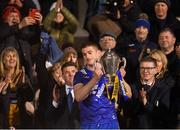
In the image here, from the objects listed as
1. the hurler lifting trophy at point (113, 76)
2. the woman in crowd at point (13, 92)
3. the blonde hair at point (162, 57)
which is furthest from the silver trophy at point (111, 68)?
the woman in crowd at point (13, 92)

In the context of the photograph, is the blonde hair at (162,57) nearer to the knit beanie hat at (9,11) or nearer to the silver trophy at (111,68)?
the silver trophy at (111,68)

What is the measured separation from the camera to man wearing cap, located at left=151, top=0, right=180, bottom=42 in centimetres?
872

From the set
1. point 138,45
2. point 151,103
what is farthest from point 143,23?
point 151,103

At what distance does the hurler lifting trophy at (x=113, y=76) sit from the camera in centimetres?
639

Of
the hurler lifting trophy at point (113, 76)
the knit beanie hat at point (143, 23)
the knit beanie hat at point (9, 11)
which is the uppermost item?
the knit beanie hat at point (9, 11)

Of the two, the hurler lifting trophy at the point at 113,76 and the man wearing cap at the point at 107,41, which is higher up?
the man wearing cap at the point at 107,41

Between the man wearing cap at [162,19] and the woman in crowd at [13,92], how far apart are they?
1.86 m

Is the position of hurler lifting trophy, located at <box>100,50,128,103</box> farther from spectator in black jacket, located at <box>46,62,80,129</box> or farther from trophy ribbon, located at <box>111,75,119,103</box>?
spectator in black jacket, located at <box>46,62,80,129</box>

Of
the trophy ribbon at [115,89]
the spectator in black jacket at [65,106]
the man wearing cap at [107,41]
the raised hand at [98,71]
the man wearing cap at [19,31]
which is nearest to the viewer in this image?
the raised hand at [98,71]

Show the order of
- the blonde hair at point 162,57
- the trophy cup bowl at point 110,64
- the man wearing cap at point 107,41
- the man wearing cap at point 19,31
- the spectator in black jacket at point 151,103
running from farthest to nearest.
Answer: the man wearing cap at point 19,31 < the man wearing cap at point 107,41 < the blonde hair at point 162,57 < the spectator in black jacket at point 151,103 < the trophy cup bowl at point 110,64

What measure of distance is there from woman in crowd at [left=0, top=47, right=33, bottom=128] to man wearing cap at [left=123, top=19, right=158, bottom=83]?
4.27ft

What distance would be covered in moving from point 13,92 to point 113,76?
167cm

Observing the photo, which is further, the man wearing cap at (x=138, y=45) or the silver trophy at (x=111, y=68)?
the man wearing cap at (x=138, y=45)

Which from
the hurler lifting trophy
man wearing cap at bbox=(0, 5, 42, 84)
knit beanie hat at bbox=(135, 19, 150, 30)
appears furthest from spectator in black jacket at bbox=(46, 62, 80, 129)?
knit beanie hat at bbox=(135, 19, 150, 30)
